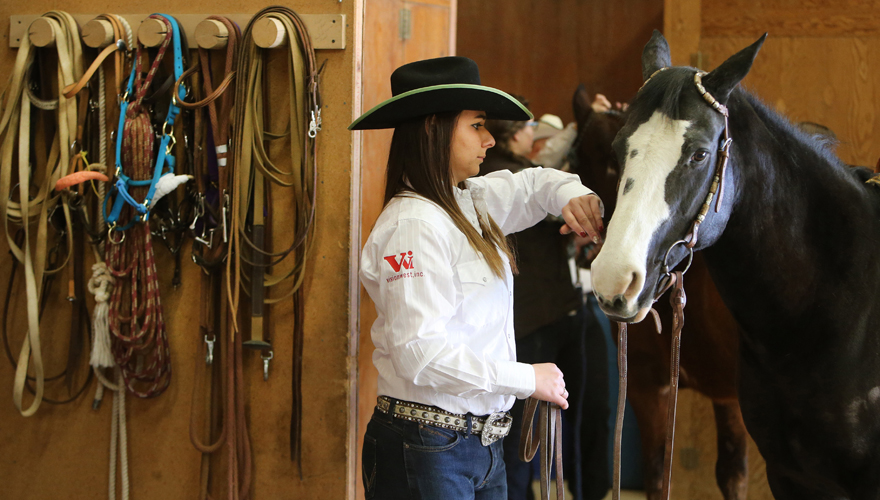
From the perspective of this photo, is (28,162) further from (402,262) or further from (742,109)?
(742,109)

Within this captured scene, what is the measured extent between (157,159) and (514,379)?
1.48 m

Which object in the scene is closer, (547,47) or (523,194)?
(523,194)

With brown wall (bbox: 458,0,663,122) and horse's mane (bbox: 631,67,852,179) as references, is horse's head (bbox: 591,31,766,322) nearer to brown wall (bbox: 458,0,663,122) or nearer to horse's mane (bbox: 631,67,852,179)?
horse's mane (bbox: 631,67,852,179)

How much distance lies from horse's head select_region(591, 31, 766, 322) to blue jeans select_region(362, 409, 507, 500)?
425 millimetres

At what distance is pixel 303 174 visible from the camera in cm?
213

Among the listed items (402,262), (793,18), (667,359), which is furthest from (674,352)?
(793,18)

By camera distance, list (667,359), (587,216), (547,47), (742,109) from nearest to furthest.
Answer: (742,109)
(587,216)
(667,359)
(547,47)

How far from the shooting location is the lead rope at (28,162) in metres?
2.16

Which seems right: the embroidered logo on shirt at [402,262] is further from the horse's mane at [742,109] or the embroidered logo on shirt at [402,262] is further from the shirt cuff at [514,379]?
the horse's mane at [742,109]

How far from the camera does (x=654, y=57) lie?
1474 mm

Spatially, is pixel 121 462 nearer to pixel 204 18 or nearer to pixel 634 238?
pixel 204 18

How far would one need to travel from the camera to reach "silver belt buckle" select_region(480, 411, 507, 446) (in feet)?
4.49

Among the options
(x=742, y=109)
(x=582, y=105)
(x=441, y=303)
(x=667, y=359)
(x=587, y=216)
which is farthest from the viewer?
(x=582, y=105)

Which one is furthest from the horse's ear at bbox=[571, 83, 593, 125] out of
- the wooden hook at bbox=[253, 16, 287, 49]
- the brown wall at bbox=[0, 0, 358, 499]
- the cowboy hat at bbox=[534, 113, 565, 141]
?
the wooden hook at bbox=[253, 16, 287, 49]
